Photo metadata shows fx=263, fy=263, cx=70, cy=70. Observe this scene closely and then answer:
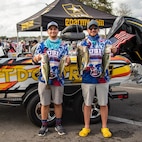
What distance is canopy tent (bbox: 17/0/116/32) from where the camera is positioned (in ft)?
32.3

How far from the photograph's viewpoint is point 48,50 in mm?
3996

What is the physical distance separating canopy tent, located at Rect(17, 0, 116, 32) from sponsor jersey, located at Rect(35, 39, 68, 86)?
5748 mm

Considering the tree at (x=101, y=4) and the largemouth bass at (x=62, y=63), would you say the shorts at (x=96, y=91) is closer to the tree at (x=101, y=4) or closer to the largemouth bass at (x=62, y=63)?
the largemouth bass at (x=62, y=63)

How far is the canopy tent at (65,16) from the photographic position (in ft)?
→ 32.3

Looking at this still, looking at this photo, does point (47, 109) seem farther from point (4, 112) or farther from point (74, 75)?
point (4, 112)

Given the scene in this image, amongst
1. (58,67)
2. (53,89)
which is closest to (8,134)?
(53,89)

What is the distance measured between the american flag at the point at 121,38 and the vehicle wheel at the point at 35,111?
5.76 feet

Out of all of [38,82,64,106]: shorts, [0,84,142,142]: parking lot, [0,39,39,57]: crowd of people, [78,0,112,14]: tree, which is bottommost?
[0,84,142,142]: parking lot

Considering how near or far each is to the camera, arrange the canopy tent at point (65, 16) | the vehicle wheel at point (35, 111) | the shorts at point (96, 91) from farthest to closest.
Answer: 1. the canopy tent at point (65, 16)
2. the vehicle wheel at point (35, 111)
3. the shorts at point (96, 91)

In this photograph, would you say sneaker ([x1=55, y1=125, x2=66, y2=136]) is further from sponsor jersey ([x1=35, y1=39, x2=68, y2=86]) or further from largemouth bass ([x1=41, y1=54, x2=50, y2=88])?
largemouth bass ([x1=41, y1=54, x2=50, y2=88])

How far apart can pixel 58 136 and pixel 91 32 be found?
1737 millimetres

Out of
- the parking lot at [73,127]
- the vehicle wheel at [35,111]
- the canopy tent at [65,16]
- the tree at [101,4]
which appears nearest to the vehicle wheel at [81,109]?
the parking lot at [73,127]

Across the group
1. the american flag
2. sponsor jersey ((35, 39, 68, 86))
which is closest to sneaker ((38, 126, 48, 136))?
sponsor jersey ((35, 39, 68, 86))

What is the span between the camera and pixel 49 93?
13.6 ft
